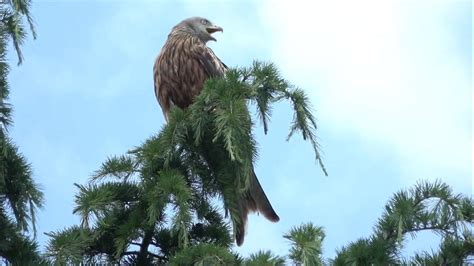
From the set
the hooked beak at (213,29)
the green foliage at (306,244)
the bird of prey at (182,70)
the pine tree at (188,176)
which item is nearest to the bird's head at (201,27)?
the hooked beak at (213,29)

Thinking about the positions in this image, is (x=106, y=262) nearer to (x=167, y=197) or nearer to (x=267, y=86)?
(x=167, y=197)

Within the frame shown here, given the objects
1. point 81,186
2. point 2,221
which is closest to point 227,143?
point 81,186

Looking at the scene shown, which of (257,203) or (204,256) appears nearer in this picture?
(204,256)

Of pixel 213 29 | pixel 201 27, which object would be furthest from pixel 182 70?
pixel 213 29

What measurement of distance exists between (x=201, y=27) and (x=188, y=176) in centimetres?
353

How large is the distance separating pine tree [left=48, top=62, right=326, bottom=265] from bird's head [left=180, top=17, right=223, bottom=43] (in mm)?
3203

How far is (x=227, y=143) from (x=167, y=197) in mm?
403

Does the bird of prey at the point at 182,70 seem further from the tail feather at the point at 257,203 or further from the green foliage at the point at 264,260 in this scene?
the green foliage at the point at 264,260

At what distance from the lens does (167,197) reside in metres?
4.94

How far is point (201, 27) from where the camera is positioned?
28.3 ft

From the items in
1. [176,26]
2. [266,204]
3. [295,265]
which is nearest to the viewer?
[295,265]

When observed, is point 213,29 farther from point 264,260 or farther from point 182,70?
point 264,260

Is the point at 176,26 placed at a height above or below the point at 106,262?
above

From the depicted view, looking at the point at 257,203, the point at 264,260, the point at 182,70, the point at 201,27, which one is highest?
the point at 201,27
